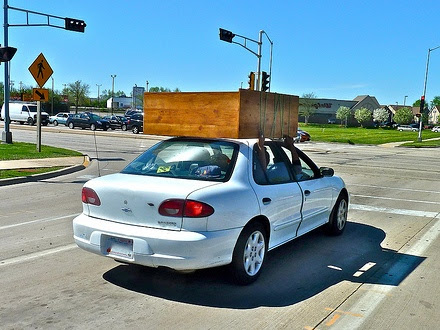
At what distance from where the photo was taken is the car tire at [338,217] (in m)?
7.01

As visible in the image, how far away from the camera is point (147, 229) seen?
14.6 ft

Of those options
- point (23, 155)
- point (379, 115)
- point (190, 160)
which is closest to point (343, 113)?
point (379, 115)

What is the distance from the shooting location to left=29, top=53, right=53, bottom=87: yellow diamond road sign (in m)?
17.0

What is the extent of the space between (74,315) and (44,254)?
200 centimetres

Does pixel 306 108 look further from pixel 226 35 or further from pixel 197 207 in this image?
pixel 197 207

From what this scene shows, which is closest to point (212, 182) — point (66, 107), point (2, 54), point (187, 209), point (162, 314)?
point (187, 209)

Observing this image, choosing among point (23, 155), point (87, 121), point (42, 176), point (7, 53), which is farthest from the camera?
point (87, 121)

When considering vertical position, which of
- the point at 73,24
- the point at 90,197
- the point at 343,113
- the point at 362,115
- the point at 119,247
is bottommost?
the point at 119,247

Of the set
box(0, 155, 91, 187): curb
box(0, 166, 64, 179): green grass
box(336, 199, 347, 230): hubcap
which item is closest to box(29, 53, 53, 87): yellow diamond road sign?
box(0, 155, 91, 187): curb

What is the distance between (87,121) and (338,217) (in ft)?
136

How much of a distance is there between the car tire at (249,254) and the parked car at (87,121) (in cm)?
4246

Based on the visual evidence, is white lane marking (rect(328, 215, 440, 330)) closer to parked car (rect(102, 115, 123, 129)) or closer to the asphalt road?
the asphalt road

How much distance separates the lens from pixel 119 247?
4531 mm

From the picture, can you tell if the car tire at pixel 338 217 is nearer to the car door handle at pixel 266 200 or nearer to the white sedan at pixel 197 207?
the white sedan at pixel 197 207
